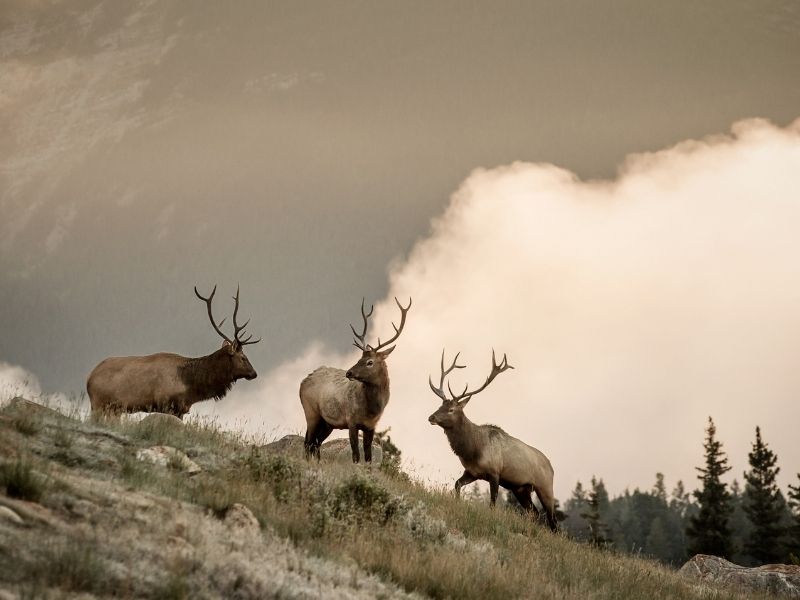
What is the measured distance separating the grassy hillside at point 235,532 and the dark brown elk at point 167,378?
4.45m


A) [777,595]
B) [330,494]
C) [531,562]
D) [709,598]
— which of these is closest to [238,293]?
[330,494]

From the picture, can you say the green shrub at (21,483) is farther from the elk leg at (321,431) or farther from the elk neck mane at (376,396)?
the elk leg at (321,431)

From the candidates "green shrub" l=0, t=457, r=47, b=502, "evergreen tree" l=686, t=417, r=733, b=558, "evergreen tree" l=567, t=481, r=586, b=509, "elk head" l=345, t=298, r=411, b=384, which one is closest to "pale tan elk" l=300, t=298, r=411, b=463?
"elk head" l=345, t=298, r=411, b=384

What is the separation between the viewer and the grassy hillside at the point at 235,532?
562cm

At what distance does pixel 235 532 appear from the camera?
7090 millimetres

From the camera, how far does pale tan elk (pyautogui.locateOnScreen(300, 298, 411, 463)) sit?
14805 mm

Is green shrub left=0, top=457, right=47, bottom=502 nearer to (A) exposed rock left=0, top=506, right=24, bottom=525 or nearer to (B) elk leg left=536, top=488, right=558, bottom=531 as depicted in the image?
(A) exposed rock left=0, top=506, right=24, bottom=525

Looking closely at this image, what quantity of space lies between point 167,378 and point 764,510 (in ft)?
134

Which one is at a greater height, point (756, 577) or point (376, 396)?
point (376, 396)

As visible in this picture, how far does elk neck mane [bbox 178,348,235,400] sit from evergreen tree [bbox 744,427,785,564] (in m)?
38.2

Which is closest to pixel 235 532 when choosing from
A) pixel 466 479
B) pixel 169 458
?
pixel 169 458

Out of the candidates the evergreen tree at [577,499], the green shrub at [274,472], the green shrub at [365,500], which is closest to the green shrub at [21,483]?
Result: the green shrub at [274,472]

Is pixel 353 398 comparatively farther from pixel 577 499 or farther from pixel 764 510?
pixel 577 499

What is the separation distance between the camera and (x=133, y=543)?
600cm
